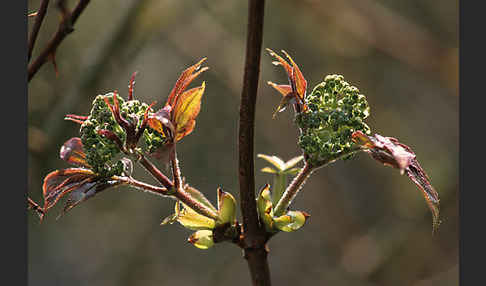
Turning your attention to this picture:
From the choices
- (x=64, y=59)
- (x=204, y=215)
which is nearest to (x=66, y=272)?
(x=64, y=59)

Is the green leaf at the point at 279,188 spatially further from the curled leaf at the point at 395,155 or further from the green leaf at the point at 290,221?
the curled leaf at the point at 395,155

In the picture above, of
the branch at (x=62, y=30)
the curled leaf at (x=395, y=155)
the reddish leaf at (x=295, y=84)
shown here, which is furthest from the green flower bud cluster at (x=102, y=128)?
the curled leaf at (x=395, y=155)

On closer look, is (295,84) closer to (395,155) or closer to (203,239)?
(395,155)

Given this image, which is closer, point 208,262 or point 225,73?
point 225,73

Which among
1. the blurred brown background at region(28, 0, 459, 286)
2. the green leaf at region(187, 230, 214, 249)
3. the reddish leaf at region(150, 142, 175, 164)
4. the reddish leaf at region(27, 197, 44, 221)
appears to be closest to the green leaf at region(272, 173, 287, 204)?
the green leaf at region(187, 230, 214, 249)

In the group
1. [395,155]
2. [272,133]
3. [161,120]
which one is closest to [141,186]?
[161,120]

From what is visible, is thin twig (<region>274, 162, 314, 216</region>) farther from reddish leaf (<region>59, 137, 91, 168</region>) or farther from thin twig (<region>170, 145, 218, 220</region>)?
reddish leaf (<region>59, 137, 91, 168</region>)

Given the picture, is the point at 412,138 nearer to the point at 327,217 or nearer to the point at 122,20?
the point at 327,217
